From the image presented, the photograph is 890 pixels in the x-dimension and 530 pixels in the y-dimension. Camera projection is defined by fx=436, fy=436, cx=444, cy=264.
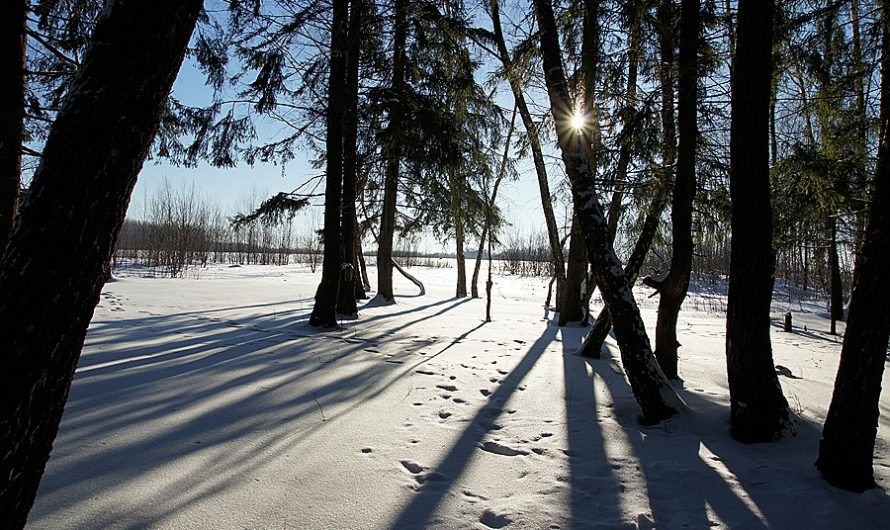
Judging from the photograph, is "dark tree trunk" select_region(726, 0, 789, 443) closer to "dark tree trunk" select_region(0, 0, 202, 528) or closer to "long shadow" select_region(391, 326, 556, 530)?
"long shadow" select_region(391, 326, 556, 530)

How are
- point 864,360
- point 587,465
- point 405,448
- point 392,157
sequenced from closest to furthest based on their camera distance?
1. point 864,360
2. point 587,465
3. point 405,448
4. point 392,157

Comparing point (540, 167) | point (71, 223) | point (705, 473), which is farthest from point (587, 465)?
point (540, 167)

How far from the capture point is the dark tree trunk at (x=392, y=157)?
6.68m

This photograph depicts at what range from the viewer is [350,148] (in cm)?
776

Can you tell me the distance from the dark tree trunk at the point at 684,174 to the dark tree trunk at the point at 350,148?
446cm

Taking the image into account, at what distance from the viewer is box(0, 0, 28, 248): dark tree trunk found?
4352mm

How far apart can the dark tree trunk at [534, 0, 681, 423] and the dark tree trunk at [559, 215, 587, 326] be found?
466 cm

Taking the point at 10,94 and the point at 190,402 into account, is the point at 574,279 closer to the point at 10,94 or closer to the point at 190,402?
the point at 190,402

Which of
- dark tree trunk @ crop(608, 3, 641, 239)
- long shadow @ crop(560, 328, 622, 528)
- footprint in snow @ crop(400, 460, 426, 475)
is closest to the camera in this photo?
long shadow @ crop(560, 328, 622, 528)

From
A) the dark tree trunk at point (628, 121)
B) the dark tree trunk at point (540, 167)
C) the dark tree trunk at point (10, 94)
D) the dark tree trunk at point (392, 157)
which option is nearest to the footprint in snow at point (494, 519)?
the dark tree trunk at point (628, 121)

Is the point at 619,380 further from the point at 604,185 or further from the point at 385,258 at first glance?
the point at 385,258

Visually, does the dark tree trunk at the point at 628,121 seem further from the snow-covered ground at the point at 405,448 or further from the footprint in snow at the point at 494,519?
the footprint in snow at the point at 494,519

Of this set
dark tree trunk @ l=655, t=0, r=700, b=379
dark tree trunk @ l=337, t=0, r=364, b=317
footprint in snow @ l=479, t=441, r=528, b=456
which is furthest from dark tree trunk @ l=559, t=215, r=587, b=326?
footprint in snow @ l=479, t=441, r=528, b=456

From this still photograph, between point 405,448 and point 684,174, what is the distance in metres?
3.61
